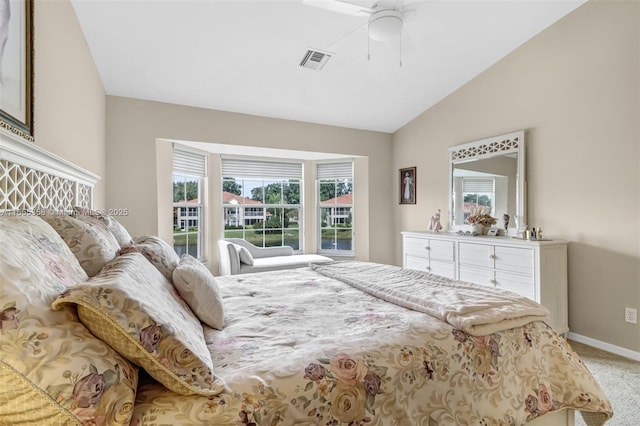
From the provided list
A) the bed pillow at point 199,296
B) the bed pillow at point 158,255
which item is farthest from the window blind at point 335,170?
the bed pillow at point 199,296

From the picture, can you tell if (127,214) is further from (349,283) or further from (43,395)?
(43,395)

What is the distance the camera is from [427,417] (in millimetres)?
1089

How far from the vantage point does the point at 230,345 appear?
3.90 feet

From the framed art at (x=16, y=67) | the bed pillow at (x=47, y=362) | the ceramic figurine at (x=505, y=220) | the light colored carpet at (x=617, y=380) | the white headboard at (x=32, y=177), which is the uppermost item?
the framed art at (x=16, y=67)

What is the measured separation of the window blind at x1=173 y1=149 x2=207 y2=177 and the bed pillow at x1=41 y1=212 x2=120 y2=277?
119 inches

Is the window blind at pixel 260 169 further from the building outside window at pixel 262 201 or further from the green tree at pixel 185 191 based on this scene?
the green tree at pixel 185 191

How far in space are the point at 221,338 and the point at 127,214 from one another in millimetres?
2891

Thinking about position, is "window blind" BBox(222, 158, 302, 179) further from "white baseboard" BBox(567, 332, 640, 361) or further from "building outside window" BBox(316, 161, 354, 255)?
"white baseboard" BBox(567, 332, 640, 361)

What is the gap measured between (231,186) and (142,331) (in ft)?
14.1

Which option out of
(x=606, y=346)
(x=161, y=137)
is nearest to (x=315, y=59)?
(x=161, y=137)

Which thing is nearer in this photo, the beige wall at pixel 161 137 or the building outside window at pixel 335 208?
the beige wall at pixel 161 137

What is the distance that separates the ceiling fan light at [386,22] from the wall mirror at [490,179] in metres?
1.77

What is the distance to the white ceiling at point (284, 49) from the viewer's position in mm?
2631

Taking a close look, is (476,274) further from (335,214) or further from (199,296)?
(199,296)
